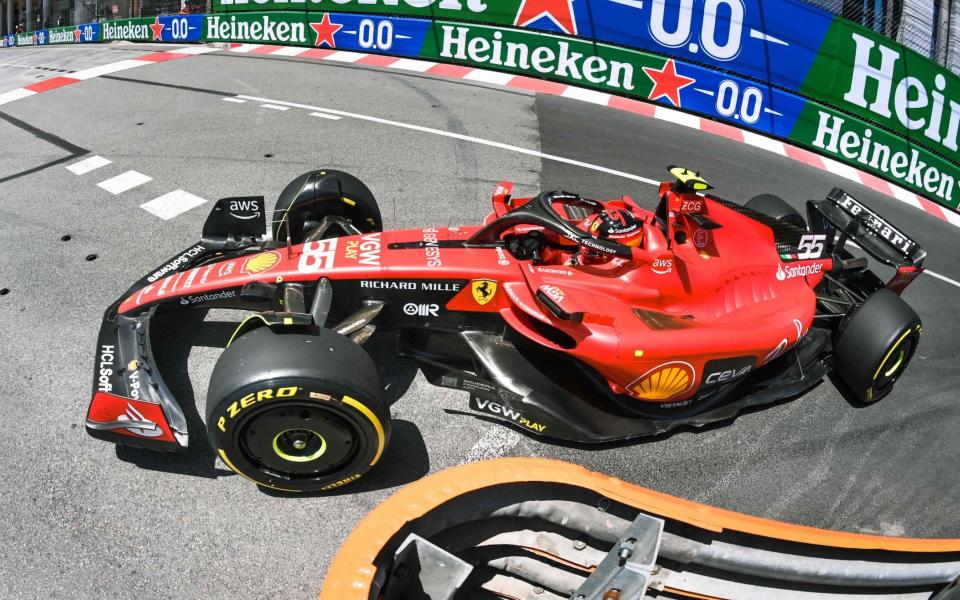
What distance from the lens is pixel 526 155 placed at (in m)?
9.12

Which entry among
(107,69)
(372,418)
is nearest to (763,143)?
(372,418)

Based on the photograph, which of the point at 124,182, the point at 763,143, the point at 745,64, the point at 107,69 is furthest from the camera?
the point at 107,69

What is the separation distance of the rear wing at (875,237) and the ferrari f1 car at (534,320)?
566mm

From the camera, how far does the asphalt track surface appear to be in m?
3.77

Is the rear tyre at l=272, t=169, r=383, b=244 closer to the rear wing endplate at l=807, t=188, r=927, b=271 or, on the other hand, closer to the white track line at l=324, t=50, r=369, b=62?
the rear wing endplate at l=807, t=188, r=927, b=271

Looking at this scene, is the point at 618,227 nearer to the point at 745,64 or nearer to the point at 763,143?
the point at 763,143

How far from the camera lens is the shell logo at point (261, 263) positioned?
15.6 feet

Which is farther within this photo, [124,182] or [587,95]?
[587,95]

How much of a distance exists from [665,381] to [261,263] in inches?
111

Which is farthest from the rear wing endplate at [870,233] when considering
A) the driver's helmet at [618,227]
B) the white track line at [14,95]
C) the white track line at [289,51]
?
the white track line at [14,95]

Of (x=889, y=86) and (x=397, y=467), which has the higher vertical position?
(x=889, y=86)

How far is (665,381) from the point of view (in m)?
4.63

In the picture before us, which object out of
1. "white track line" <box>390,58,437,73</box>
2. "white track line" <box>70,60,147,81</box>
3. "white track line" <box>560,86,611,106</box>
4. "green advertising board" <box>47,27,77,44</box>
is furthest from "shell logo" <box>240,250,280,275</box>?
"green advertising board" <box>47,27,77,44</box>

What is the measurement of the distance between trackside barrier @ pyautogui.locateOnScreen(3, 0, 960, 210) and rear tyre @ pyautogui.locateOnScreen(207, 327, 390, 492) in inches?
351
